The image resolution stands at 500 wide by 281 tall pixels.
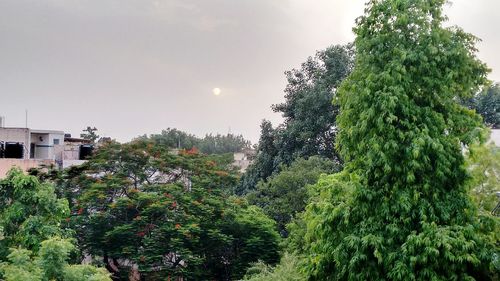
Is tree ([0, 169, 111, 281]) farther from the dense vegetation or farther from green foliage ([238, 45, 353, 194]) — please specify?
green foliage ([238, 45, 353, 194])

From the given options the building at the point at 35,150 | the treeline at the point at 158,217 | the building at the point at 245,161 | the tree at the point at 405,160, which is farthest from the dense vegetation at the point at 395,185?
the building at the point at 245,161

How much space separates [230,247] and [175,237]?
230cm

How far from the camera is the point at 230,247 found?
52.2 feet

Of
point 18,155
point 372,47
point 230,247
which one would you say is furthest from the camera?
point 18,155

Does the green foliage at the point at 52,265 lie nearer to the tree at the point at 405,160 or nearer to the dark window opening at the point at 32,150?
the tree at the point at 405,160

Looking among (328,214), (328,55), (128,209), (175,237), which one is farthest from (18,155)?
(328,214)

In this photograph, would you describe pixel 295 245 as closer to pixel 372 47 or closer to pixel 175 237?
pixel 175 237

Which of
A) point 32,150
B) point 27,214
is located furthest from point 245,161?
point 27,214

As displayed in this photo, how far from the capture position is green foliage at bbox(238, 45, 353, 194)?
23281mm

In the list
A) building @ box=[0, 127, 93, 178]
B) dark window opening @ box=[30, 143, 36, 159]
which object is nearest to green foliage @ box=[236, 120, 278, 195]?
building @ box=[0, 127, 93, 178]

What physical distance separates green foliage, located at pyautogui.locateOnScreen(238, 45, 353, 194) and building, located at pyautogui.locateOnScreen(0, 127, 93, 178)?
8058 millimetres

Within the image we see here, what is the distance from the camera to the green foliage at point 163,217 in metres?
14.2

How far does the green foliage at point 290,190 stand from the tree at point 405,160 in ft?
34.6

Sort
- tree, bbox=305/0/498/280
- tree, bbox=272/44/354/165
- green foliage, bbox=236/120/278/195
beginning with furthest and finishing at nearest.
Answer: green foliage, bbox=236/120/278/195
tree, bbox=272/44/354/165
tree, bbox=305/0/498/280
